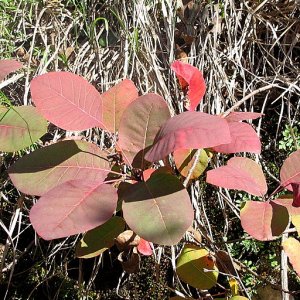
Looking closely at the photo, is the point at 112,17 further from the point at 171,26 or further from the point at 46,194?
the point at 46,194

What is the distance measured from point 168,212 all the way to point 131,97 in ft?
1.05

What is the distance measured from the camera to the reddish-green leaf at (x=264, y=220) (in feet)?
3.13

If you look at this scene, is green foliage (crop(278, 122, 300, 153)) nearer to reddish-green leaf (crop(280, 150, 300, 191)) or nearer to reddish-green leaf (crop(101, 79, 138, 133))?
reddish-green leaf (crop(280, 150, 300, 191))

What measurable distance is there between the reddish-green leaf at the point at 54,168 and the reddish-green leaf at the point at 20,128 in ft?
0.15

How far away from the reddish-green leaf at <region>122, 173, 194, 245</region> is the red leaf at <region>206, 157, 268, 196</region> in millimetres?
88

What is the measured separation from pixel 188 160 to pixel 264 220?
0.24 meters

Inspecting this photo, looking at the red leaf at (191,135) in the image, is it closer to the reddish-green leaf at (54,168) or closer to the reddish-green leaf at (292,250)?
the reddish-green leaf at (54,168)

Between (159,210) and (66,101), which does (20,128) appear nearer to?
(66,101)

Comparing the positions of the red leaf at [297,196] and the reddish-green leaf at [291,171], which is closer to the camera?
the red leaf at [297,196]

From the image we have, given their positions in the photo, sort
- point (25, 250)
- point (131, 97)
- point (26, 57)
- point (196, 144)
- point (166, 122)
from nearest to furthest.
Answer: point (196, 144)
point (166, 122)
point (131, 97)
point (25, 250)
point (26, 57)

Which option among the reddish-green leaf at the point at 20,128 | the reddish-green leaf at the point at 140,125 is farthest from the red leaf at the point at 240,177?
the reddish-green leaf at the point at 20,128

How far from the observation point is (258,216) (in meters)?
0.98

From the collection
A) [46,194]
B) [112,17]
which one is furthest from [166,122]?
[112,17]

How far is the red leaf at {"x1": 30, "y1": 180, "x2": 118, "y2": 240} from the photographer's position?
84 centimetres
